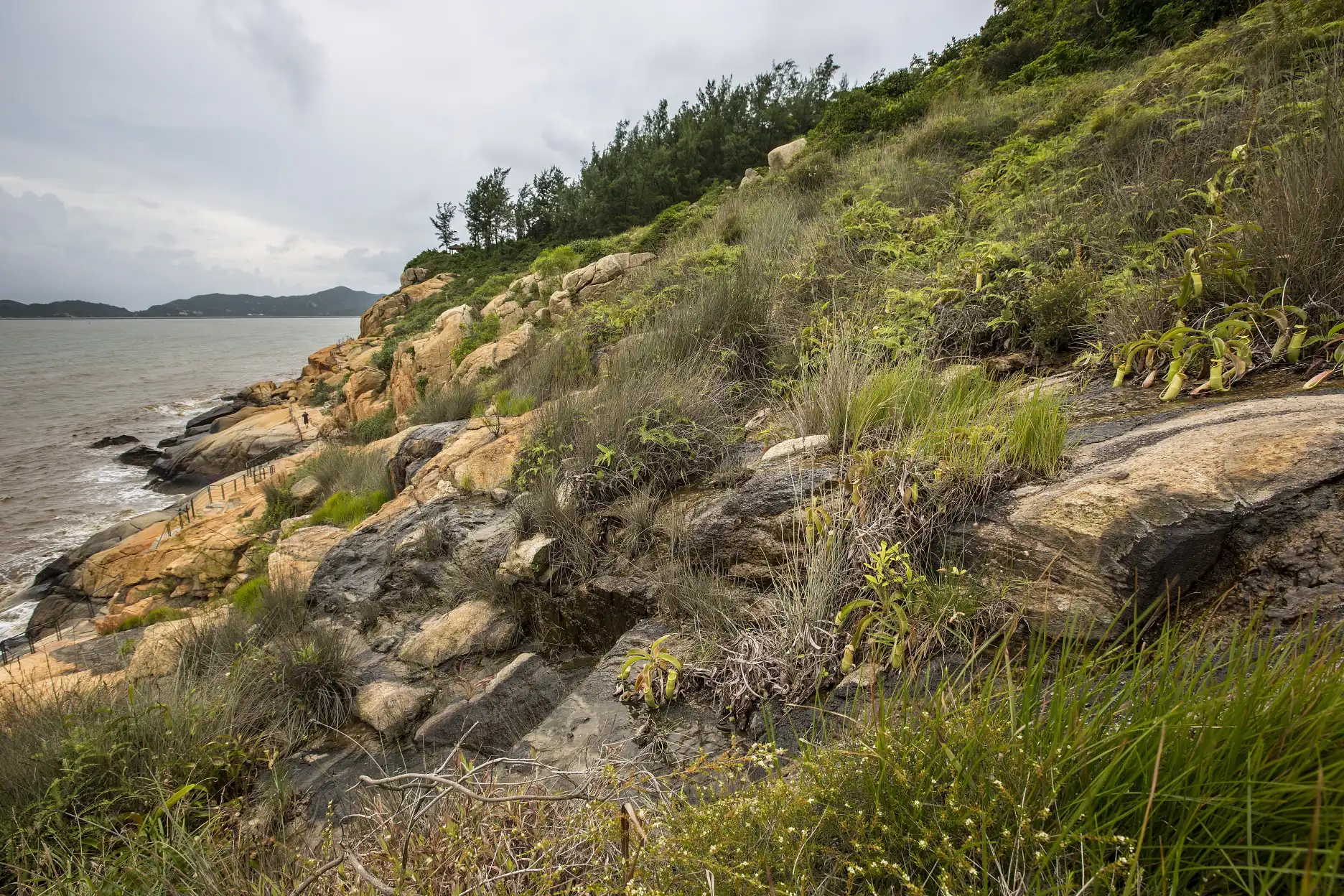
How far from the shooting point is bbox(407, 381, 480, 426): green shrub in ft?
26.2

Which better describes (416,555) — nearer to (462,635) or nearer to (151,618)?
(462,635)

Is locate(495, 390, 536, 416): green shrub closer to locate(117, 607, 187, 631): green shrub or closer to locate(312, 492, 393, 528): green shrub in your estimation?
locate(312, 492, 393, 528): green shrub

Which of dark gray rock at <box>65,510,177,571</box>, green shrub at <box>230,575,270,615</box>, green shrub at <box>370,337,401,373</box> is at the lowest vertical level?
dark gray rock at <box>65,510,177,571</box>

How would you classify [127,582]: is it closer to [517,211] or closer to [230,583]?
[230,583]

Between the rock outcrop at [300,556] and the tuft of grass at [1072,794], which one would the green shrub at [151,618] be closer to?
the rock outcrop at [300,556]

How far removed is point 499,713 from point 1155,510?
116 inches

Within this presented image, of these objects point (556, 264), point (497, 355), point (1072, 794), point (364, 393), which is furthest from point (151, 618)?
point (556, 264)

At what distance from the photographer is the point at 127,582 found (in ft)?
26.5

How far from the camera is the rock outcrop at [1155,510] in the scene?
1803 mm

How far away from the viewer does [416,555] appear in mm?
4512

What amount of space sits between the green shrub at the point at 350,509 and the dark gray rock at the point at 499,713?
13.6ft

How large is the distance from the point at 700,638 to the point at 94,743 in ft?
9.01

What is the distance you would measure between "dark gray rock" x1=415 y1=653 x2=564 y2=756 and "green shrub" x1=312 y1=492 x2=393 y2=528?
4.15 metres

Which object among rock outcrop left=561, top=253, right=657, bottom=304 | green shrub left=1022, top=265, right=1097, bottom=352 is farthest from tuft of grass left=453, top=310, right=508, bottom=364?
green shrub left=1022, top=265, right=1097, bottom=352
